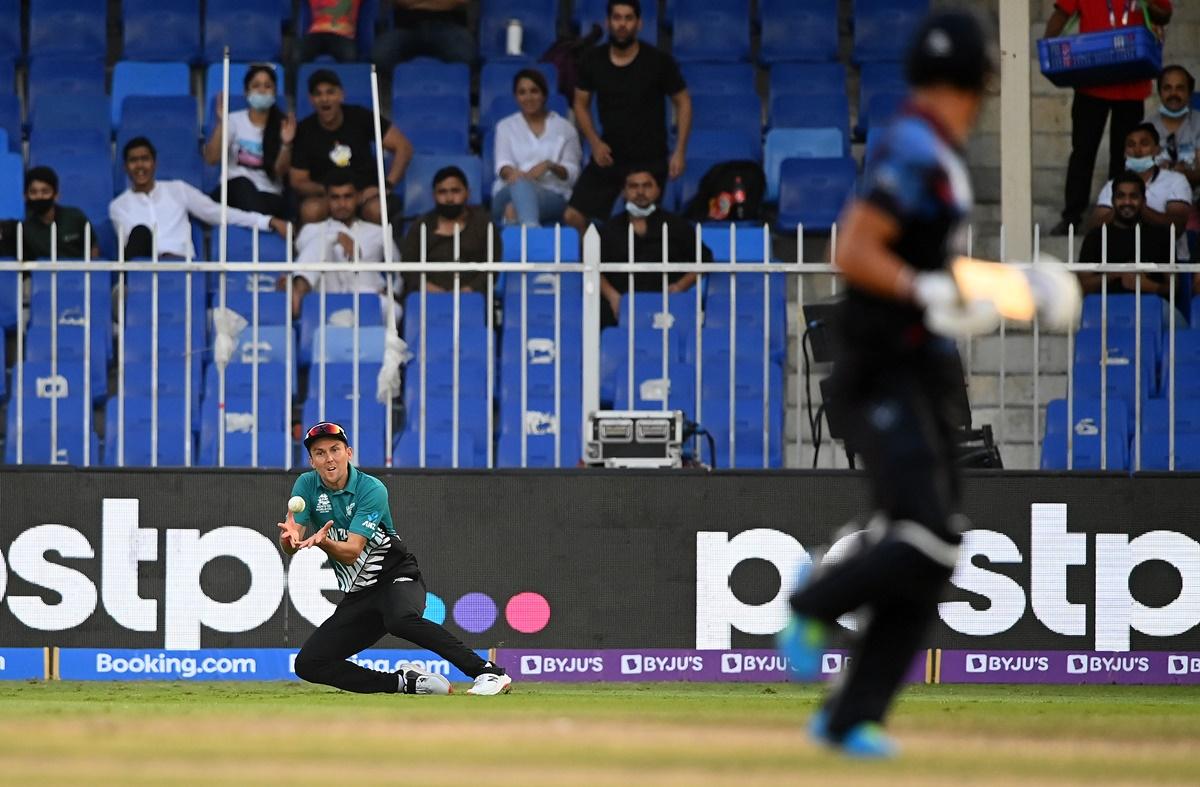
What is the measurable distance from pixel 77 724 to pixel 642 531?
5545 millimetres

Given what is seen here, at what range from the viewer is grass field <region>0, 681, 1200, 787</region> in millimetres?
5574

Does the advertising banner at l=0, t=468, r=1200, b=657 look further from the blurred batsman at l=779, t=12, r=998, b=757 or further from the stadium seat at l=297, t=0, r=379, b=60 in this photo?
the blurred batsman at l=779, t=12, r=998, b=757

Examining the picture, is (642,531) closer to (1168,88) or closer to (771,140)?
(771,140)

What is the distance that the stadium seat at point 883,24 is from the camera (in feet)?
57.0

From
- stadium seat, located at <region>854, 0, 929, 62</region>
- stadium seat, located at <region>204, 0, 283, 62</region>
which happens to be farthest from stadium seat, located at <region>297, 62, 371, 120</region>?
stadium seat, located at <region>854, 0, 929, 62</region>

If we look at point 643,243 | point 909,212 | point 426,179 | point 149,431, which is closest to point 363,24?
point 426,179

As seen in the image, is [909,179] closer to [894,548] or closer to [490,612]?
[894,548]

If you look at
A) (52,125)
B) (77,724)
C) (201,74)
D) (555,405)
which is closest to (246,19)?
(201,74)

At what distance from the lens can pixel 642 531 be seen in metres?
12.5

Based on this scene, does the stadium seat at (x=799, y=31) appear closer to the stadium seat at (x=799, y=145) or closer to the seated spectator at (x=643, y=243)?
the stadium seat at (x=799, y=145)

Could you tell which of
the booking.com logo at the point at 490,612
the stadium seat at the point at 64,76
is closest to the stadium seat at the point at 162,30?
the stadium seat at the point at 64,76

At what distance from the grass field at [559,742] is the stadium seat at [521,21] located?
8.89 meters

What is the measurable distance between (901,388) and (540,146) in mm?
10841

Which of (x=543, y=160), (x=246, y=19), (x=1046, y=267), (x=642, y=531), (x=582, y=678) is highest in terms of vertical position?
(x=246, y=19)
